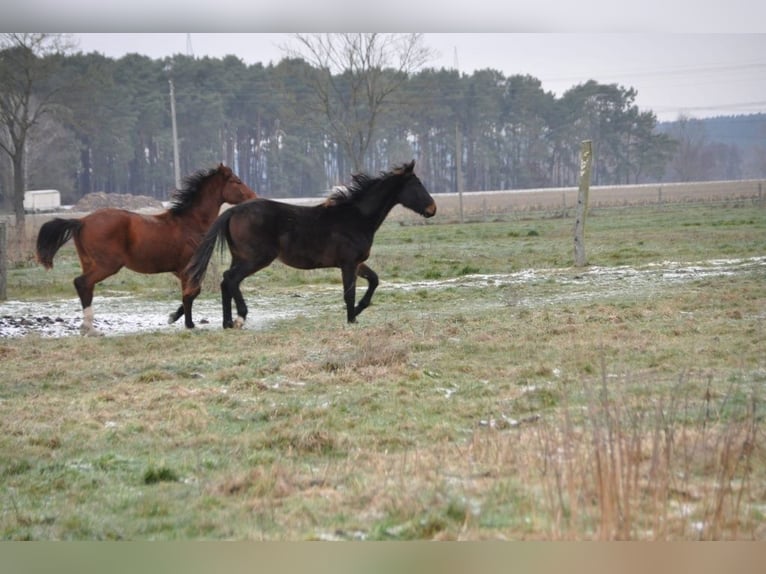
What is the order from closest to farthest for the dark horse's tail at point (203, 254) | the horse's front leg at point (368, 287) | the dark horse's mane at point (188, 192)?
the dark horse's tail at point (203, 254) → the horse's front leg at point (368, 287) → the dark horse's mane at point (188, 192)

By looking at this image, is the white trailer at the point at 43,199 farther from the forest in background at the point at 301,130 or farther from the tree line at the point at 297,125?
the forest in background at the point at 301,130

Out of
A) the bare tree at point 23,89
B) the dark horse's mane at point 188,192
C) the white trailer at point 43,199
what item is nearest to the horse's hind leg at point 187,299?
the dark horse's mane at point 188,192

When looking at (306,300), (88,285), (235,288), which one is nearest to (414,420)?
(235,288)

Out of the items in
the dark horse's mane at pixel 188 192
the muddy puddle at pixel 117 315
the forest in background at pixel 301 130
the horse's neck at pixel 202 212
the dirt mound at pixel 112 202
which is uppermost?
the forest in background at pixel 301 130

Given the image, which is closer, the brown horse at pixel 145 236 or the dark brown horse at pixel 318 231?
the brown horse at pixel 145 236

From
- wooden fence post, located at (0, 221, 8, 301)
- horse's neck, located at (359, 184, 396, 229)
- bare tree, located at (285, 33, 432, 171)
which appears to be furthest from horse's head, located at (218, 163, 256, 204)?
bare tree, located at (285, 33, 432, 171)

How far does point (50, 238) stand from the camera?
30.9ft

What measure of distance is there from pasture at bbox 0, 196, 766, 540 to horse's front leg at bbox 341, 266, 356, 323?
0.49ft

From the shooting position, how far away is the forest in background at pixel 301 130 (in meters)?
30.8

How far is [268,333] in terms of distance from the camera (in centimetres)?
921

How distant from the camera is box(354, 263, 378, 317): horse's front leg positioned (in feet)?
32.7

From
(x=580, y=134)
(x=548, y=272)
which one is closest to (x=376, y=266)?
(x=548, y=272)

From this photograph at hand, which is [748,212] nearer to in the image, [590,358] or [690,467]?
[590,358]

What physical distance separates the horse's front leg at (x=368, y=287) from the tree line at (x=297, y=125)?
14772 mm
